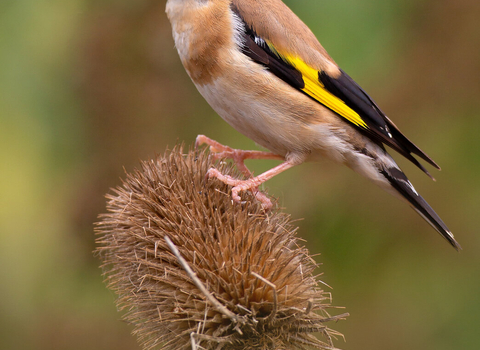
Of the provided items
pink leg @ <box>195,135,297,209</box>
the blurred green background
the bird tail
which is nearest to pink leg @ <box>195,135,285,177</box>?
pink leg @ <box>195,135,297,209</box>

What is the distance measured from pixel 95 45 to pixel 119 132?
70cm

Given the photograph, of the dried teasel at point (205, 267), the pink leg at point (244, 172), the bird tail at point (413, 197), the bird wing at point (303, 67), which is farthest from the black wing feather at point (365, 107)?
the dried teasel at point (205, 267)

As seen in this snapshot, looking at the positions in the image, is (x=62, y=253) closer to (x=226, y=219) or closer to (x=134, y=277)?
(x=134, y=277)

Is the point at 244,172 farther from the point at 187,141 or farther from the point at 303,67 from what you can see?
the point at 187,141

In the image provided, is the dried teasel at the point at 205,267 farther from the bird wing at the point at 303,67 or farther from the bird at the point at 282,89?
the bird wing at the point at 303,67

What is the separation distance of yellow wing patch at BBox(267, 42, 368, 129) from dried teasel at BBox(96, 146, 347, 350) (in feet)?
3.15

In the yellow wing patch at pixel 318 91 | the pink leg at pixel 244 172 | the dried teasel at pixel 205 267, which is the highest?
the yellow wing patch at pixel 318 91

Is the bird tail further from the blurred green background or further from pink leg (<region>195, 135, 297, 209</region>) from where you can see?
pink leg (<region>195, 135, 297, 209</region>)

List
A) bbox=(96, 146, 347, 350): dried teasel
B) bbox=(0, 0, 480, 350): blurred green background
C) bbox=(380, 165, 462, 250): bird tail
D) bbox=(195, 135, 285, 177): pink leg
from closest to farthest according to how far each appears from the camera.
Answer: bbox=(96, 146, 347, 350): dried teasel → bbox=(380, 165, 462, 250): bird tail → bbox=(195, 135, 285, 177): pink leg → bbox=(0, 0, 480, 350): blurred green background

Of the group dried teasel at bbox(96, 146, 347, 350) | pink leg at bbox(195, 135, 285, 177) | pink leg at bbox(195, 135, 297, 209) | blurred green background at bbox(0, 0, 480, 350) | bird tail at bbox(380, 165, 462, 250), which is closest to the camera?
dried teasel at bbox(96, 146, 347, 350)

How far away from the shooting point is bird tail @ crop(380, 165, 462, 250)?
314 centimetres

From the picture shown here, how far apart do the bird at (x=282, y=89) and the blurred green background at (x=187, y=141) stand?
36cm

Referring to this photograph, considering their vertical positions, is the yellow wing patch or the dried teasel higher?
the yellow wing patch

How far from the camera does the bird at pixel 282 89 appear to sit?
3156 mm
